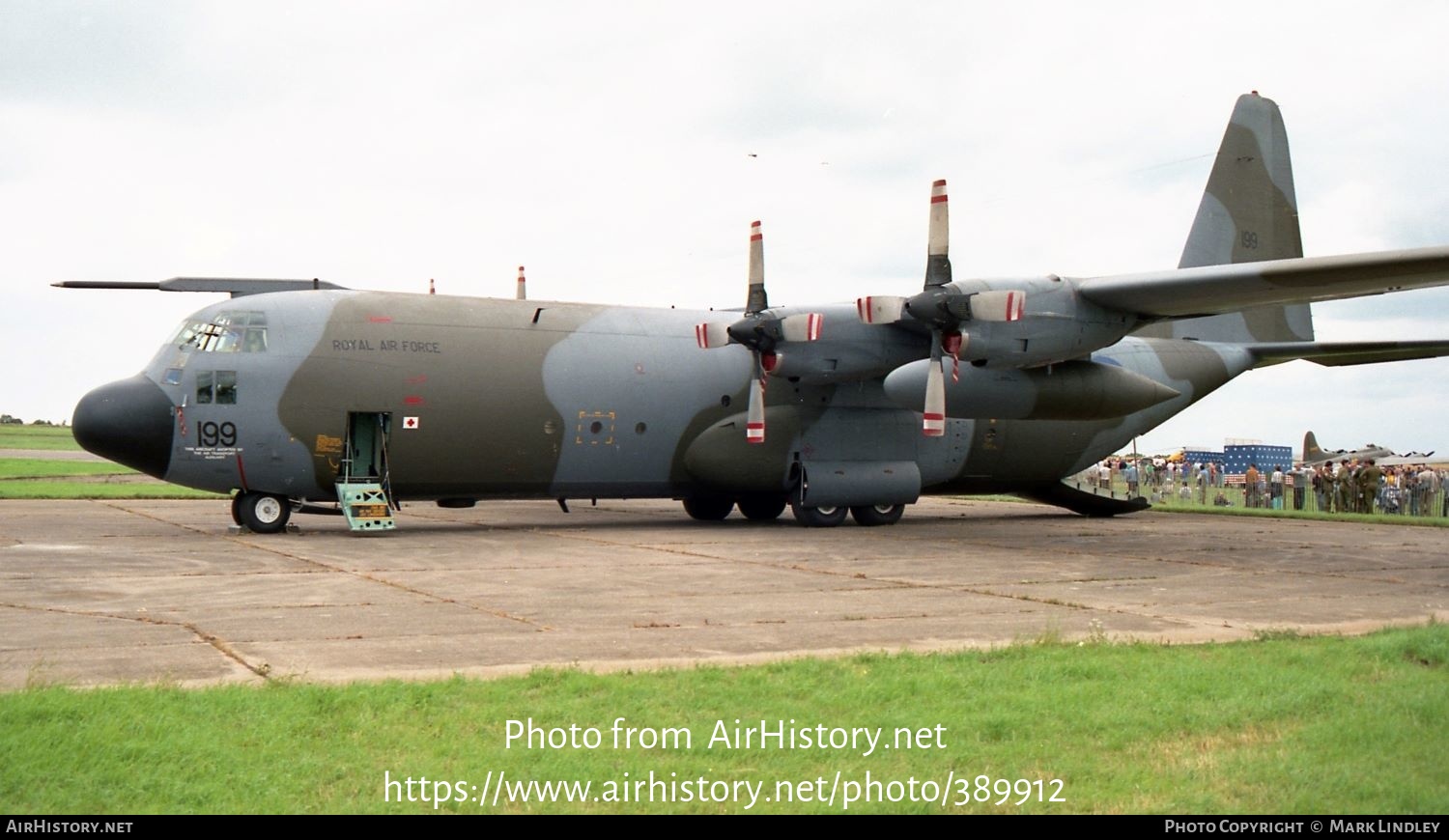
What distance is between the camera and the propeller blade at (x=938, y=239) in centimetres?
1936

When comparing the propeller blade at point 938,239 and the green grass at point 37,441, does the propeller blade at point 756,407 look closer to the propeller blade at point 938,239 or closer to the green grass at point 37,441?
the propeller blade at point 938,239

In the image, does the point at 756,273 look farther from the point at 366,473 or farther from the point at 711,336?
the point at 366,473

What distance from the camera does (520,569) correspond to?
14.9 metres

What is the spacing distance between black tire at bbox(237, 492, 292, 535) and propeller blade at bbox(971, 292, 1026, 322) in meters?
11.2

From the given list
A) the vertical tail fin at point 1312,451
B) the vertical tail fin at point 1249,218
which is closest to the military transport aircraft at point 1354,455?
the vertical tail fin at point 1312,451

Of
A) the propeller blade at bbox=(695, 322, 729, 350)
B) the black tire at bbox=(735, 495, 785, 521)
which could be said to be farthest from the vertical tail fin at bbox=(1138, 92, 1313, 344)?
the propeller blade at bbox=(695, 322, 729, 350)

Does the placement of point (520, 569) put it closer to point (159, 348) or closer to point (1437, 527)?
point (159, 348)

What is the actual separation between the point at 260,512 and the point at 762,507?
9546 millimetres

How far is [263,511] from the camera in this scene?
1939 cm

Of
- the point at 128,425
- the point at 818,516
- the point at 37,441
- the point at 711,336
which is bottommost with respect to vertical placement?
the point at 818,516

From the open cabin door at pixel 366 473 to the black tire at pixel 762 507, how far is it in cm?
729

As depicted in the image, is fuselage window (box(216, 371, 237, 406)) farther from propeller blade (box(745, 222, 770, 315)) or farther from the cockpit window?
propeller blade (box(745, 222, 770, 315))

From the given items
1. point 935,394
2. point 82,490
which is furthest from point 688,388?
point 82,490

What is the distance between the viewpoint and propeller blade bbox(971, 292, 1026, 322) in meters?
18.2
